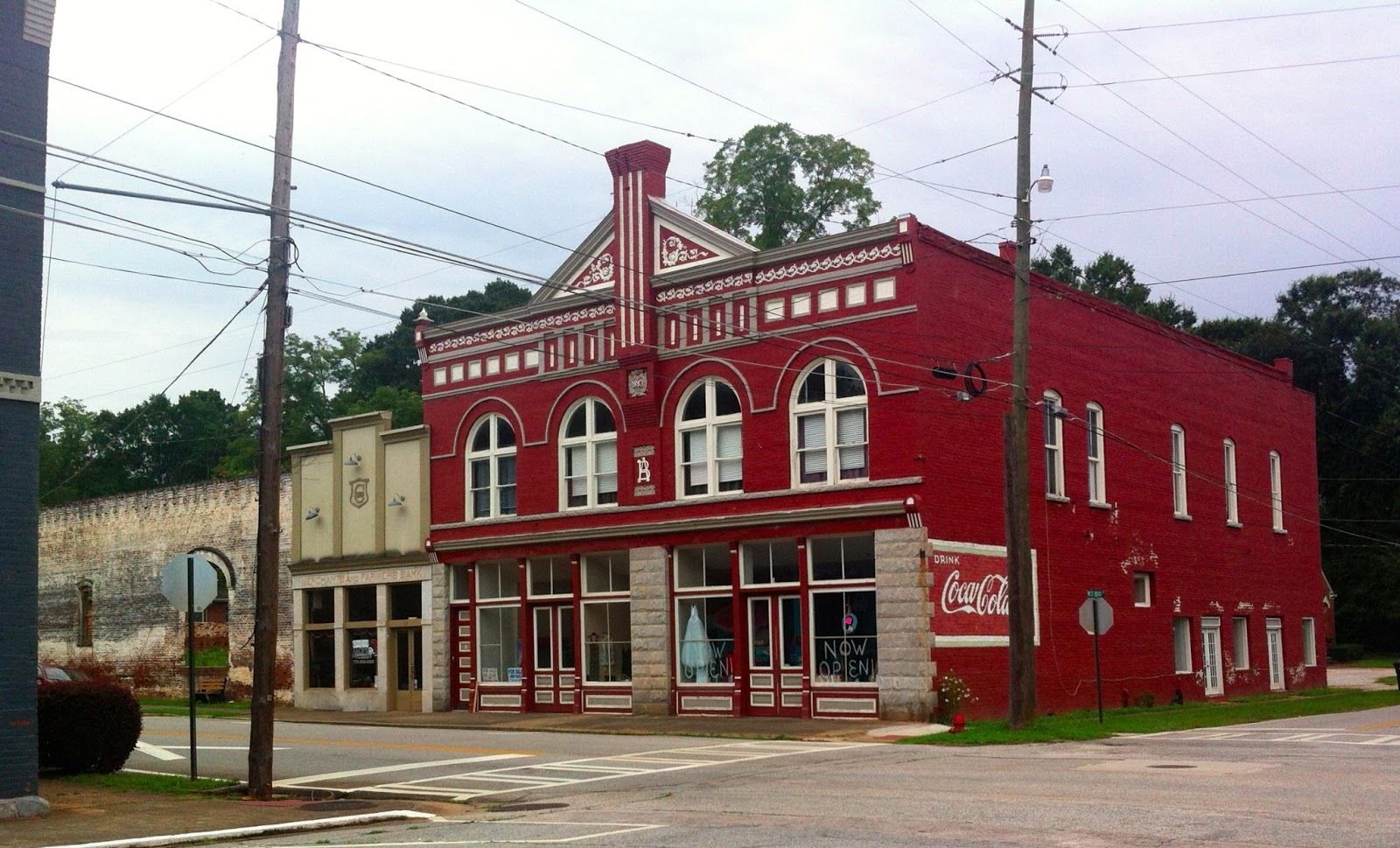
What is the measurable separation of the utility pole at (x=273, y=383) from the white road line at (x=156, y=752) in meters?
6.62

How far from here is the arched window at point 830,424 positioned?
2931cm

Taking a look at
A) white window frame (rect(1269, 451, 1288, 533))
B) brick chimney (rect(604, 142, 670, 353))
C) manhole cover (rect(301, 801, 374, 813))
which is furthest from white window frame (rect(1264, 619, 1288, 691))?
manhole cover (rect(301, 801, 374, 813))

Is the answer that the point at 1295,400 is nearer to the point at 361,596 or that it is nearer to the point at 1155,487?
the point at 1155,487

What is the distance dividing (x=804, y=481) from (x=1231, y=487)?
16.5 m

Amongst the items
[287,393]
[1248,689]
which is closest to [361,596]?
[1248,689]

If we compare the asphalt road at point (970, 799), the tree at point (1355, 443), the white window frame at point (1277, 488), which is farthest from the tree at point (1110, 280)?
the asphalt road at point (970, 799)

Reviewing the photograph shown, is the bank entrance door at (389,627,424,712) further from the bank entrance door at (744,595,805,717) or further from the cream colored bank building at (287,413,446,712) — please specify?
the bank entrance door at (744,595,805,717)

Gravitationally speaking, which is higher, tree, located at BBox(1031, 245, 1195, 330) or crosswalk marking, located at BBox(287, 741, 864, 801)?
tree, located at BBox(1031, 245, 1195, 330)

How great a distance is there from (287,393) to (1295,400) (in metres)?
50.6

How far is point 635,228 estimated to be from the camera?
33406 millimetres

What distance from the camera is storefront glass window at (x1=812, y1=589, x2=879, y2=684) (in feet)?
94.3

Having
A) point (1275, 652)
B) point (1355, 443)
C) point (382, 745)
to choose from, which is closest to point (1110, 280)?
point (1355, 443)

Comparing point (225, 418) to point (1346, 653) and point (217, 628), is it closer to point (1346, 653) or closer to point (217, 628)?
point (217, 628)

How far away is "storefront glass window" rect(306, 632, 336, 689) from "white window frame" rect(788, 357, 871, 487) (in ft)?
53.4
